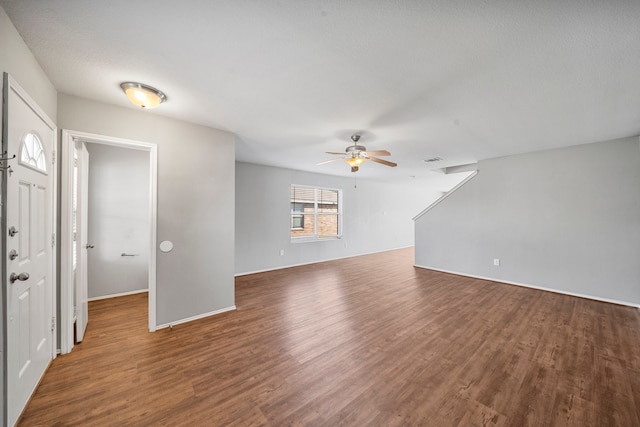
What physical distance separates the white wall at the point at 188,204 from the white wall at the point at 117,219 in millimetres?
1622

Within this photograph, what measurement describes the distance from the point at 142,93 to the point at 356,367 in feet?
10.1

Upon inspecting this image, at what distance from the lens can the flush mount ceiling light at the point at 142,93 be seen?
2023 millimetres

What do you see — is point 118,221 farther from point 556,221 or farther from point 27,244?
point 556,221

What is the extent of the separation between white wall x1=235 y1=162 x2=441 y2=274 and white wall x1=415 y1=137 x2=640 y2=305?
2.70 metres

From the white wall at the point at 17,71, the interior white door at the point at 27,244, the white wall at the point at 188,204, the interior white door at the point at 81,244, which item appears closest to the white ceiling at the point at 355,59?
the white wall at the point at 17,71

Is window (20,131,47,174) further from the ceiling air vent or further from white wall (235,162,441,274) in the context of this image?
the ceiling air vent

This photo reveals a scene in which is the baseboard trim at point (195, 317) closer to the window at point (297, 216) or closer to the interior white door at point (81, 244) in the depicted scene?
the interior white door at point (81, 244)

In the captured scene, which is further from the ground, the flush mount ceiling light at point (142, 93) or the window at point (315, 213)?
the flush mount ceiling light at point (142, 93)

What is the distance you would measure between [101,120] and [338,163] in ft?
12.7

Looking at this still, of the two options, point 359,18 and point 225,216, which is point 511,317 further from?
point 225,216

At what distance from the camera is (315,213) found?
6.43 meters

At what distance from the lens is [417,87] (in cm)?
210

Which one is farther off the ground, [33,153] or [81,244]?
[33,153]

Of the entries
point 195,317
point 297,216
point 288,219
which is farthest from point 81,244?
point 297,216
